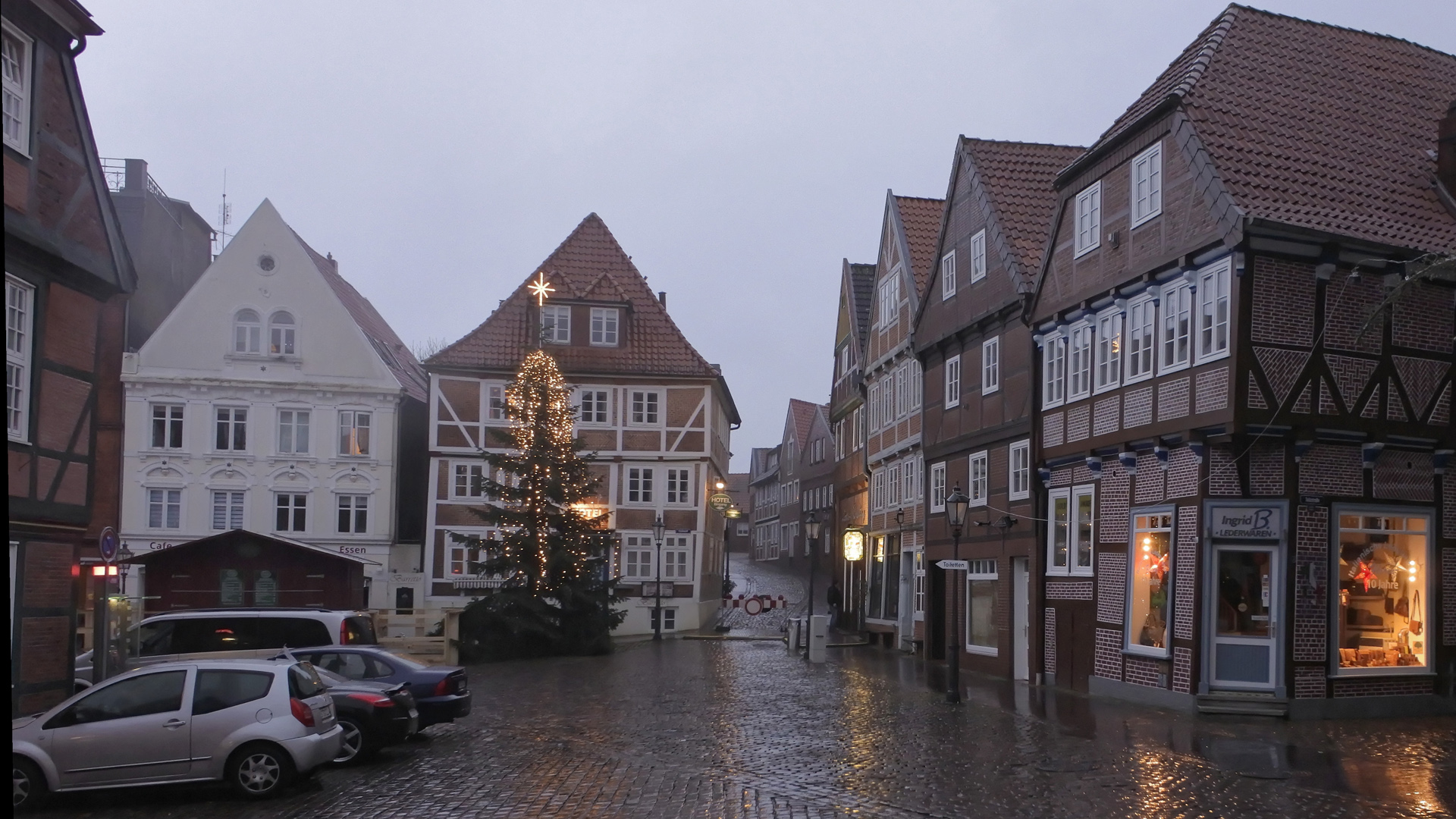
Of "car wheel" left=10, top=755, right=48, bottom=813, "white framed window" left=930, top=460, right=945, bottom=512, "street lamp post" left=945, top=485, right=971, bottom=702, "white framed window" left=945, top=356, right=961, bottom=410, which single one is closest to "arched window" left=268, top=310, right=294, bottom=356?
"white framed window" left=930, top=460, right=945, bottom=512

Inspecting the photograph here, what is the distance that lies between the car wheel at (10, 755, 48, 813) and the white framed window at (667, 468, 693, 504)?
33659 millimetres

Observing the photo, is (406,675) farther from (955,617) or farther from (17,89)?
Answer: (955,617)

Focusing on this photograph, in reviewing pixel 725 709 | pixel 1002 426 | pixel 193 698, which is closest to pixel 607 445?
pixel 1002 426

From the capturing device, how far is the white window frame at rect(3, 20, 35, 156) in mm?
17594

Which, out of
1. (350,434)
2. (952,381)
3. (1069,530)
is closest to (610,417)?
(350,434)

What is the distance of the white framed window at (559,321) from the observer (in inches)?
1854

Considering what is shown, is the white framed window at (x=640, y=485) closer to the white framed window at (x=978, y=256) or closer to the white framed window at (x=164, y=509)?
the white framed window at (x=164, y=509)

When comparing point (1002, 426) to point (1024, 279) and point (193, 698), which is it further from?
point (193, 698)

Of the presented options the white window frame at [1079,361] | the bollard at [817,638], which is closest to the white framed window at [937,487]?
the bollard at [817,638]

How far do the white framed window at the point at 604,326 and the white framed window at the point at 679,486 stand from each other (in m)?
4.89

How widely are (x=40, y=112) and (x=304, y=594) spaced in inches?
883

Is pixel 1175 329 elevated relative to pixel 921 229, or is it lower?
lower

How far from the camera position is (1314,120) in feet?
73.6

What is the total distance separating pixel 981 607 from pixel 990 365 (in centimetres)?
523
